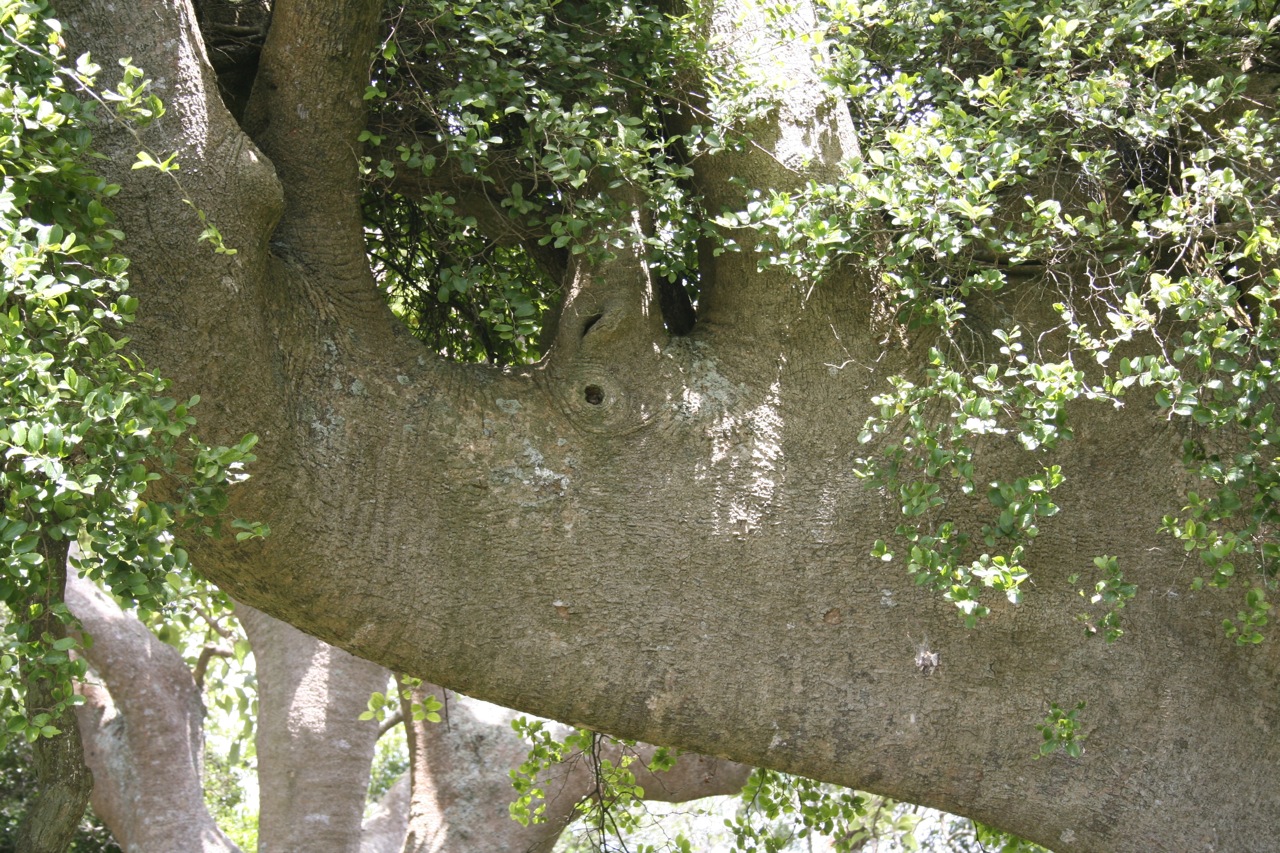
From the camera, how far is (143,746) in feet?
21.0

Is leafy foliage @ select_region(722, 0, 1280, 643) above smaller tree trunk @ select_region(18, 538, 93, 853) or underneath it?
above

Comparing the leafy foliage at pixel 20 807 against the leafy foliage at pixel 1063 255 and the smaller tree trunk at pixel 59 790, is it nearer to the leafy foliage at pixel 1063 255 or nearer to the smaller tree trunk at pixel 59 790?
the smaller tree trunk at pixel 59 790

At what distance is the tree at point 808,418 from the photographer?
2.72 metres

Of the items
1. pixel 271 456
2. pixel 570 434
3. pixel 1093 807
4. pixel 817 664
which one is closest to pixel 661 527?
pixel 570 434

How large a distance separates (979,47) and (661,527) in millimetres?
1931

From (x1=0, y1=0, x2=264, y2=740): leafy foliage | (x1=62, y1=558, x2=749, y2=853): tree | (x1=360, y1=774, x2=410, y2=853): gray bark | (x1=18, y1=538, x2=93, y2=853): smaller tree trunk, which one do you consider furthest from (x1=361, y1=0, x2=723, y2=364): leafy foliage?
(x1=360, y1=774, x2=410, y2=853): gray bark

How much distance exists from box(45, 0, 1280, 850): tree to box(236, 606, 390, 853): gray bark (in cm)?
342

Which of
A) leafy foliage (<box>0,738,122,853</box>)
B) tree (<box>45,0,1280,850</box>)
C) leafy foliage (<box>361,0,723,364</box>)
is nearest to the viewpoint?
tree (<box>45,0,1280,850</box>)

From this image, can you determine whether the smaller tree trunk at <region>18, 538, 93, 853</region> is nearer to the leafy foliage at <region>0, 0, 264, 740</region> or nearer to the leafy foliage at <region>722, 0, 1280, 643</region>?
the leafy foliage at <region>0, 0, 264, 740</region>

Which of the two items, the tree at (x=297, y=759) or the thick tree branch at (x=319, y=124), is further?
the tree at (x=297, y=759)

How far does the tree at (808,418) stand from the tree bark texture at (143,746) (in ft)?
13.7

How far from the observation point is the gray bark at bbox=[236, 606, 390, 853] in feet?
19.3

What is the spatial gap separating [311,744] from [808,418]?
4000 mm

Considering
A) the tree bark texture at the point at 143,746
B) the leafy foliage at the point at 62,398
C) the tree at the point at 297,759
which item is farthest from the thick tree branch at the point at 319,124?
the tree bark texture at the point at 143,746
